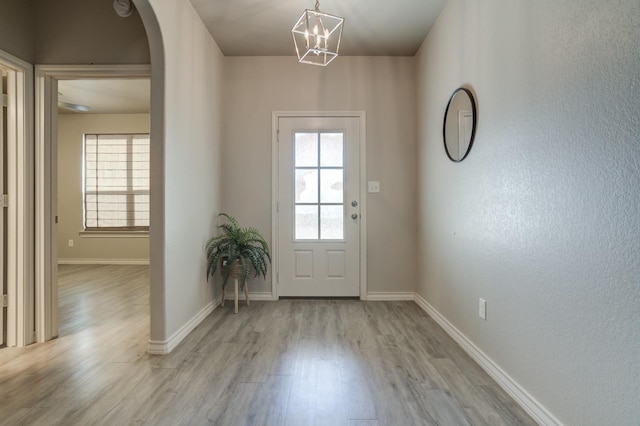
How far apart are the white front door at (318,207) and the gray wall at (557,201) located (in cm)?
138

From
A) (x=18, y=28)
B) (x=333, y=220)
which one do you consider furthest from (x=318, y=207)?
(x=18, y=28)

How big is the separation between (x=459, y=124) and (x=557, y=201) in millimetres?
1204

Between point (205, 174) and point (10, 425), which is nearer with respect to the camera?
point (10, 425)

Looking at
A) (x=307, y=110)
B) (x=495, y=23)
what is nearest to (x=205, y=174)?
(x=307, y=110)

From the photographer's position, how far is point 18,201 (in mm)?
2432

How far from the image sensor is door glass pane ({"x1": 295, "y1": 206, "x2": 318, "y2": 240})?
3.72 meters

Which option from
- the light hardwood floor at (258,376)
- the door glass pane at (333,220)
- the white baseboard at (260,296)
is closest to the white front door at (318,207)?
the door glass pane at (333,220)

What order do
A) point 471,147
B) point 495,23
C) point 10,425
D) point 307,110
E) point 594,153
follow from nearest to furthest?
1. point 594,153
2. point 10,425
3. point 495,23
4. point 471,147
5. point 307,110

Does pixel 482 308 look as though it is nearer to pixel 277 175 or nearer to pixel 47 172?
pixel 277 175

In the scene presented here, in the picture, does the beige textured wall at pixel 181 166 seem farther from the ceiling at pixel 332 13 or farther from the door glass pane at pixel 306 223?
the door glass pane at pixel 306 223

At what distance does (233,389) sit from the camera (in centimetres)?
185

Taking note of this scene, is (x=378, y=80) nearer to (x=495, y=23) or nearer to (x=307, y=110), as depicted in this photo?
(x=307, y=110)

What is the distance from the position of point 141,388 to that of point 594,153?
2322 mm

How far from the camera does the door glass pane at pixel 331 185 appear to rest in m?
3.71
